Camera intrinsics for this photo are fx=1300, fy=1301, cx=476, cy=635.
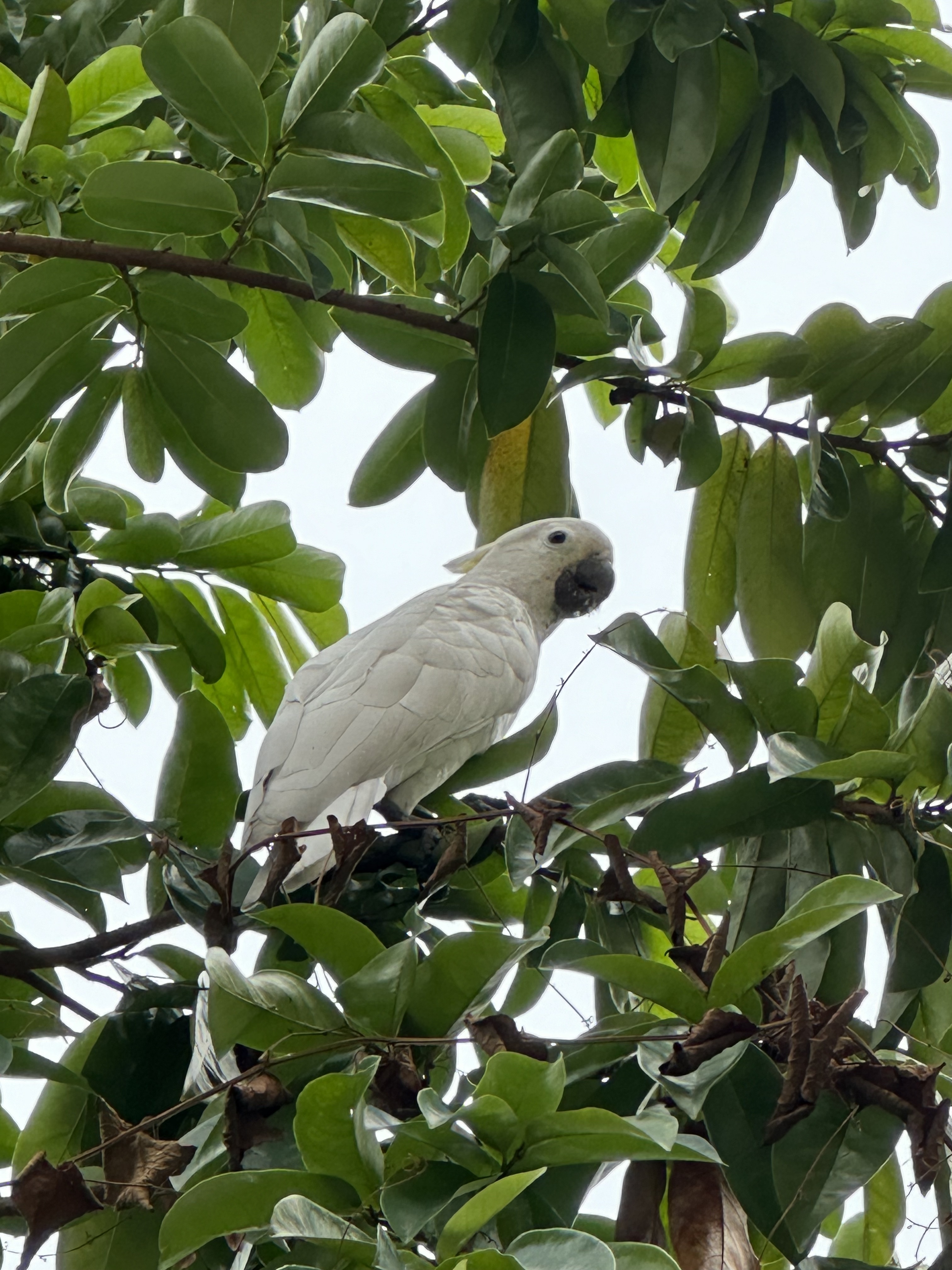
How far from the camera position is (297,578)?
43.7 inches

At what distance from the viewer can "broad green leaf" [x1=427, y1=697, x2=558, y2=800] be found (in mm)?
953

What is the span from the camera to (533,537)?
4.89 feet

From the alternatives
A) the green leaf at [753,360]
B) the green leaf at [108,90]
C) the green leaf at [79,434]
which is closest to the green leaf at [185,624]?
the green leaf at [79,434]

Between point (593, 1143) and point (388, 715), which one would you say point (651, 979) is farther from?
point (388, 715)

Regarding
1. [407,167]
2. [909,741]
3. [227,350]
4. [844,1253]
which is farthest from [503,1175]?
[227,350]

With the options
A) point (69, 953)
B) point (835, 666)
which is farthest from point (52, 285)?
point (835, 666)

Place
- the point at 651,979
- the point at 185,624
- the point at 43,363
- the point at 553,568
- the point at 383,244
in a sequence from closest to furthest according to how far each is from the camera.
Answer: the point at 651,979, the point at 43,363, the point at 383,244, the point at 185,624, the point at 553,568

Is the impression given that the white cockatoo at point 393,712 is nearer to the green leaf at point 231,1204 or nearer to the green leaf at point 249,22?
the green leaf at point 231,1204

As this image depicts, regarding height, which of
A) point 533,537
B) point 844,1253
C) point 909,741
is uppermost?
point 533,537

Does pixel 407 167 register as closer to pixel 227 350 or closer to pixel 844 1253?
pixel 227 350

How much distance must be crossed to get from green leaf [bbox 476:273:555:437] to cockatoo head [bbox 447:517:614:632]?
1.97 ft

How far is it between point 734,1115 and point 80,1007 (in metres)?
0.46

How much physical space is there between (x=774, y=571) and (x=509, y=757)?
249 mm

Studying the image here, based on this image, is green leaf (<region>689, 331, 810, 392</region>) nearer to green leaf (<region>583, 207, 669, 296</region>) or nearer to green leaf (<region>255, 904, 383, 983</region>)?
green leaf (<region>583, 207, 669, 296</region>)
